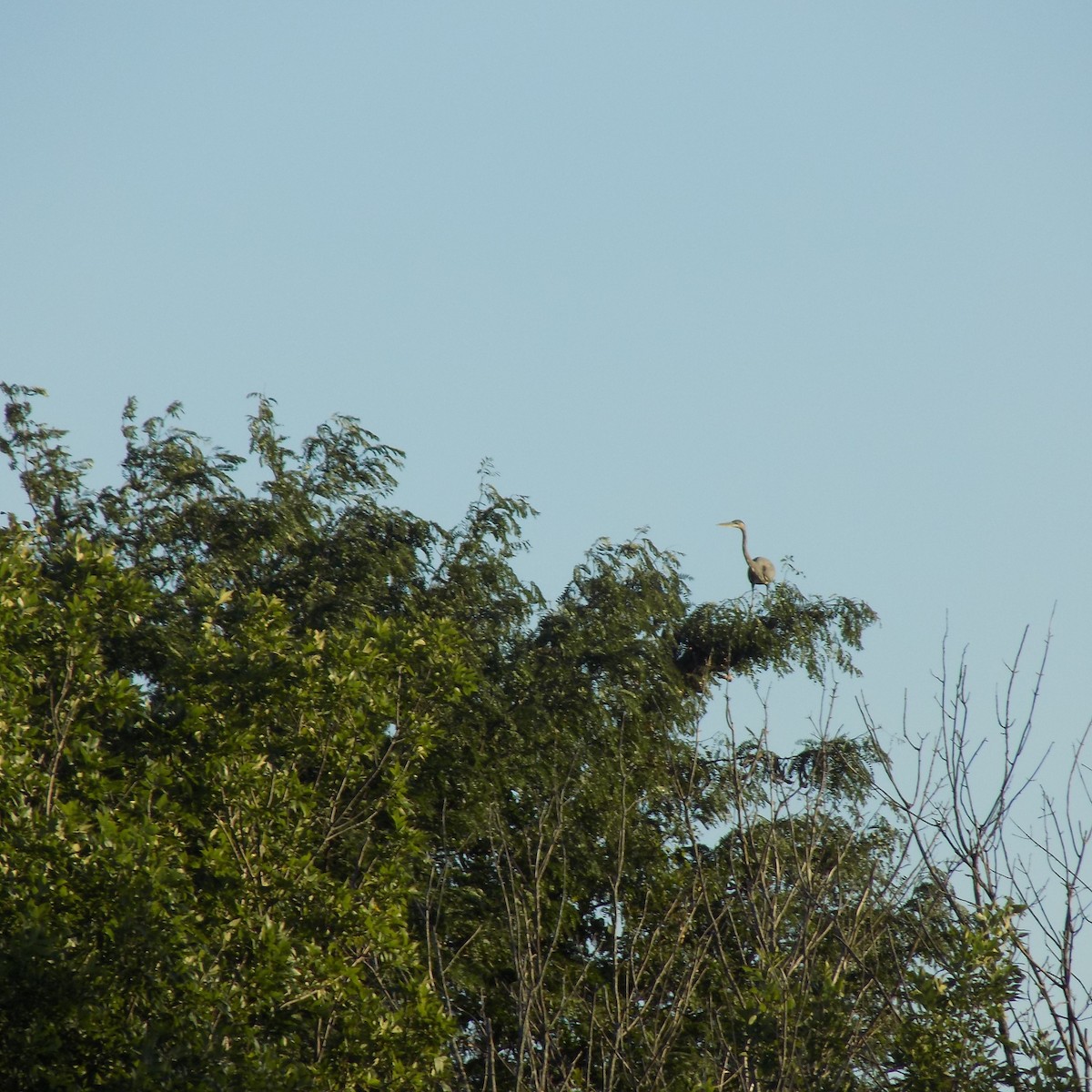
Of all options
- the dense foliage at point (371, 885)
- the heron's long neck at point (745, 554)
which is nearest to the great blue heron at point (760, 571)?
the heron's long neck at point (745, 554)

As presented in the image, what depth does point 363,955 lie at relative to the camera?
8422 mm

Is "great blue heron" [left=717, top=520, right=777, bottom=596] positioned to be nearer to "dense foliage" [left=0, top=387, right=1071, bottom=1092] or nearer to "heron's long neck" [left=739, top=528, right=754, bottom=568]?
"heron's long neck" [left=739, top=528, right=754, bottom=568]

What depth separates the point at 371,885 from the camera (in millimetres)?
8992

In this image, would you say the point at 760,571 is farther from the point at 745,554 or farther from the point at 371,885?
the point at 371,885

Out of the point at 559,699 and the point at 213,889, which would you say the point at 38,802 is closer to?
the point at 213,889

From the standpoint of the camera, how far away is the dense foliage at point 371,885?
7273mm

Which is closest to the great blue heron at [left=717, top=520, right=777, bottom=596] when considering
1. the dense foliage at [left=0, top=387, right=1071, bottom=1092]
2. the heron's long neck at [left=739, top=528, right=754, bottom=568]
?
the heron's long neck at [left=739, top=528, right=754, bottom=568]

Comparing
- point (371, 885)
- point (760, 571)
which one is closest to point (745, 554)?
point (760, 571)

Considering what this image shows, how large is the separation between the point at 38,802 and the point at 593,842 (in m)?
6.60

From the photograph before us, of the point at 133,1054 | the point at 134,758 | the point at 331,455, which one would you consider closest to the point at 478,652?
the point at 331,455

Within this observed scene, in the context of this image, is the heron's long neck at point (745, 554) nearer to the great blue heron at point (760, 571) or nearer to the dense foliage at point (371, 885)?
the great blue heron at point (760, 571)

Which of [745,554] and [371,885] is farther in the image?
[745,554]

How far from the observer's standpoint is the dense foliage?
7273 mm

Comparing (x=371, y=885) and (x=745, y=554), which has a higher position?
(x=745, y=554)
